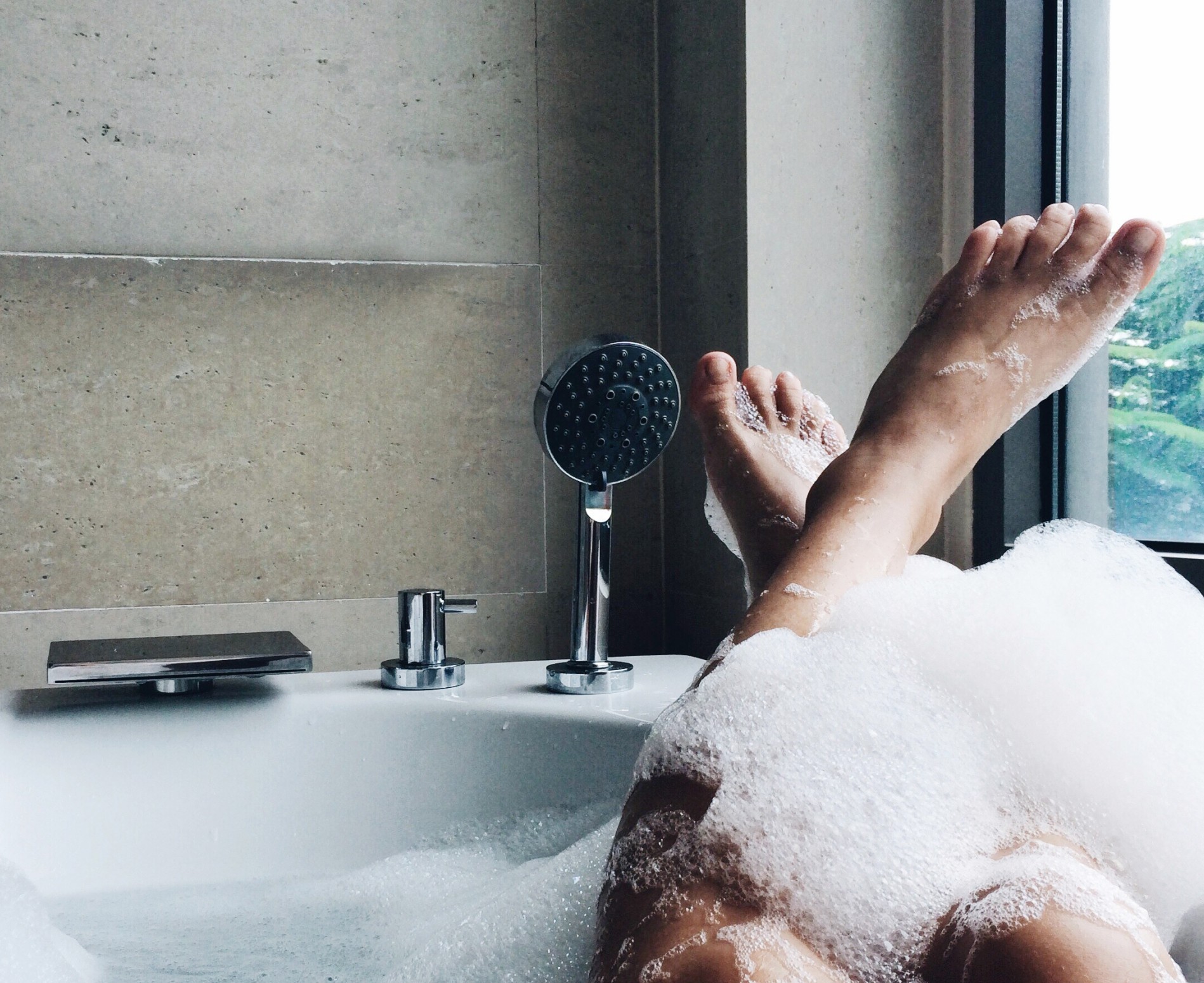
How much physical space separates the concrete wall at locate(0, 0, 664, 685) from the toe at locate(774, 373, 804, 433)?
272 millimetres

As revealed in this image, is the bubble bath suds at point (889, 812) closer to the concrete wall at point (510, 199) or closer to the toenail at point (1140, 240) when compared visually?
the toenail at point (1140, 240)

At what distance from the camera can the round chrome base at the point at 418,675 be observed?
1.01 meters

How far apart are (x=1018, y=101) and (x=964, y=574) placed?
1.87 feet

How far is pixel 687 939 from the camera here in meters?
0.47

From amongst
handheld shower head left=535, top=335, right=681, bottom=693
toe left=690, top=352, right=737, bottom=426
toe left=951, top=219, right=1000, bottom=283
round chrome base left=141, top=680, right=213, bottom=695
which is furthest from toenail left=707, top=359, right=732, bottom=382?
round chrome base left=141, top=680, right=213, bottom=695

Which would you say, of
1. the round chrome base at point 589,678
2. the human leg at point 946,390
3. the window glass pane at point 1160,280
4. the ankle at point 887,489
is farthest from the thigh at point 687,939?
the window glass pane at point 1160,280

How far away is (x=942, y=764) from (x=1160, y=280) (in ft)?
2.05

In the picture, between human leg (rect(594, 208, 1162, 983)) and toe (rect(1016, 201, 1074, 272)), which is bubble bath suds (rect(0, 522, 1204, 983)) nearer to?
human leg (rect(594, 208, 1162, 983))

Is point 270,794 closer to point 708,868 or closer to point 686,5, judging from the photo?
point 708,868

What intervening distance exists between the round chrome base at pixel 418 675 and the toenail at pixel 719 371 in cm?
37

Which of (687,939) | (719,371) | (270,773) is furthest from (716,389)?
(687,939)

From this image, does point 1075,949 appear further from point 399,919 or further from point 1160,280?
point 1160,280

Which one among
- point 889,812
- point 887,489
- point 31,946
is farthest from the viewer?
point 887,489

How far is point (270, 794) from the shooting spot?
0.96 meters
